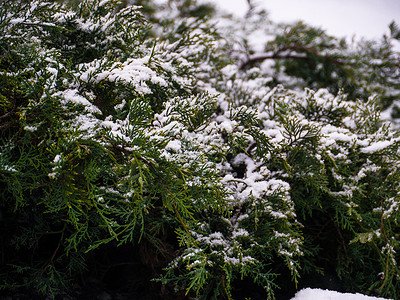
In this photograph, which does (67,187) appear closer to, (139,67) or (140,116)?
(140,116)

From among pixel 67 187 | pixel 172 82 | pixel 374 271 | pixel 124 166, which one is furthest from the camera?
A: pixel 374 271

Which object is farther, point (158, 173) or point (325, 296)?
point (325, 296)

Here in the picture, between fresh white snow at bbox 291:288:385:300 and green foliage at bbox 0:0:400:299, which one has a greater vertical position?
green foliage at bbox 0:0:400:299

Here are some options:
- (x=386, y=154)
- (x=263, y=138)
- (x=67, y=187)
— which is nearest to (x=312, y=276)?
(x=386, y=154)

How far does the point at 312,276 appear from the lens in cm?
230

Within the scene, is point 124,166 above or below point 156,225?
above

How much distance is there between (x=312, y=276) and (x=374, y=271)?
1.55ft

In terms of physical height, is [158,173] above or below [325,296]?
above

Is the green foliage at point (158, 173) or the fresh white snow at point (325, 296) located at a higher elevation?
the green foliage at point (158, 173)

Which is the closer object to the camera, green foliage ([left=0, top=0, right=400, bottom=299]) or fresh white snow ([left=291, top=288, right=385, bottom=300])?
green foliage ([left=0, top=0, right=400, bottom=299])

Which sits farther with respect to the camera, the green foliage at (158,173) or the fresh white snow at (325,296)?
the fresh white snow at (325,296)

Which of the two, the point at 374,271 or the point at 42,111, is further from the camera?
the point at 374,271

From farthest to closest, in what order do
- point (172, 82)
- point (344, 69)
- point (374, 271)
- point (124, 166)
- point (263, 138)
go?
point (344, 69) < point (374, 271) < point (172, 82) < point (263, 138) < point (124, 166)

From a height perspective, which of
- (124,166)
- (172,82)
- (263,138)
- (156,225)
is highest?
(172,82)
